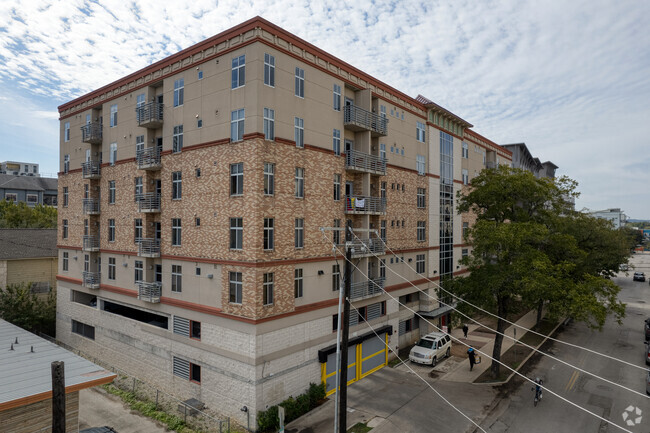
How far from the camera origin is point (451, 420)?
65.0 feet

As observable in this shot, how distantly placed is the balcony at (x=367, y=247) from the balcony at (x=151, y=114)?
14.5m

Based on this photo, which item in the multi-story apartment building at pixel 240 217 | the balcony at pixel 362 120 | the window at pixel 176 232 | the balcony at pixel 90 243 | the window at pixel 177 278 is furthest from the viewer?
the balcony at pixel 90 243

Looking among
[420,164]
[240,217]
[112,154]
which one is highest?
[112,154]

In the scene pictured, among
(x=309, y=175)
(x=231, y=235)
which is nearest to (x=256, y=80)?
(x=309, y=175)

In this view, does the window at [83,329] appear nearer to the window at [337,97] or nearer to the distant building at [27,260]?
the distant building at [27,260]

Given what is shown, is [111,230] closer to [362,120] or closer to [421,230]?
[362,120]

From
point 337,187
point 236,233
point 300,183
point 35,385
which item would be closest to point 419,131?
point 337,187

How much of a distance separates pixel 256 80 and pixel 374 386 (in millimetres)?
18802

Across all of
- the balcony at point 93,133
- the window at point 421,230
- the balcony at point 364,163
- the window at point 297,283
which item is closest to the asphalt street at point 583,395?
the window at point 297,283

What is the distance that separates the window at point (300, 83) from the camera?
21.9 meters

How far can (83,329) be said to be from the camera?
3023 cm

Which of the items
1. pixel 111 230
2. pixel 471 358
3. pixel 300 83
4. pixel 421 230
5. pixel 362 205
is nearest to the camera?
pixel 300 83

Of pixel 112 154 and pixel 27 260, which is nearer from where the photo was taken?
pixel 112 154

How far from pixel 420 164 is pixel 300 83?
15238 mm
